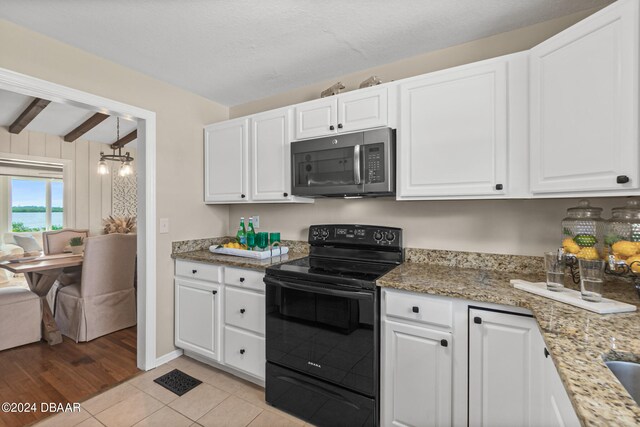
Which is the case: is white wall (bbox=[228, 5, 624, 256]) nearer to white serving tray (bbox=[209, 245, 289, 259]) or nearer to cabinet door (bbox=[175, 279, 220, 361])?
white serving tray (bbox=[209, 245, 289, 259])

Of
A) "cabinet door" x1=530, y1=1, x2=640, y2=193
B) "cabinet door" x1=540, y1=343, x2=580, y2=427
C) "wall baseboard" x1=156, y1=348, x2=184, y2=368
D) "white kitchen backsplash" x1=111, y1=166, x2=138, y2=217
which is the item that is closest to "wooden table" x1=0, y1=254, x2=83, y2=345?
"wall baseboard" x1=156, y1=348, x2=184, y2=368

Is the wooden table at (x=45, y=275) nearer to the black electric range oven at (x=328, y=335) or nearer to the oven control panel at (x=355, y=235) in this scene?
the black electric range oven at (x=328, y=335)

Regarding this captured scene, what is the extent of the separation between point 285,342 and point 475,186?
146cm

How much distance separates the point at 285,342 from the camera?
1.84m

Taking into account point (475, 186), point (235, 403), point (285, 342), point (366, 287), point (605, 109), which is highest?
point (605, 109)

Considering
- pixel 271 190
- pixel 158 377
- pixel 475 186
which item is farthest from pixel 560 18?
pixel 158 377

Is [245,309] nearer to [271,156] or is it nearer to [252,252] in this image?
[252,252]

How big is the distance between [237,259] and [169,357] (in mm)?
1133

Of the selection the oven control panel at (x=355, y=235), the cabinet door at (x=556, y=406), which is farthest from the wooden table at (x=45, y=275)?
the cabinet door at (x=556, y=406)

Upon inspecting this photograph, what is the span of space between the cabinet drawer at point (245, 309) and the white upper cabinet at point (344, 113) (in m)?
1.22

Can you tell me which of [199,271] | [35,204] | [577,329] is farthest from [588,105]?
[35,204]

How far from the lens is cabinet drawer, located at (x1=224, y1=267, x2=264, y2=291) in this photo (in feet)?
6.61

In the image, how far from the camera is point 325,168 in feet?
6.71

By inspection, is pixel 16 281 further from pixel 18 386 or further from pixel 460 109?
pixel 460 109
